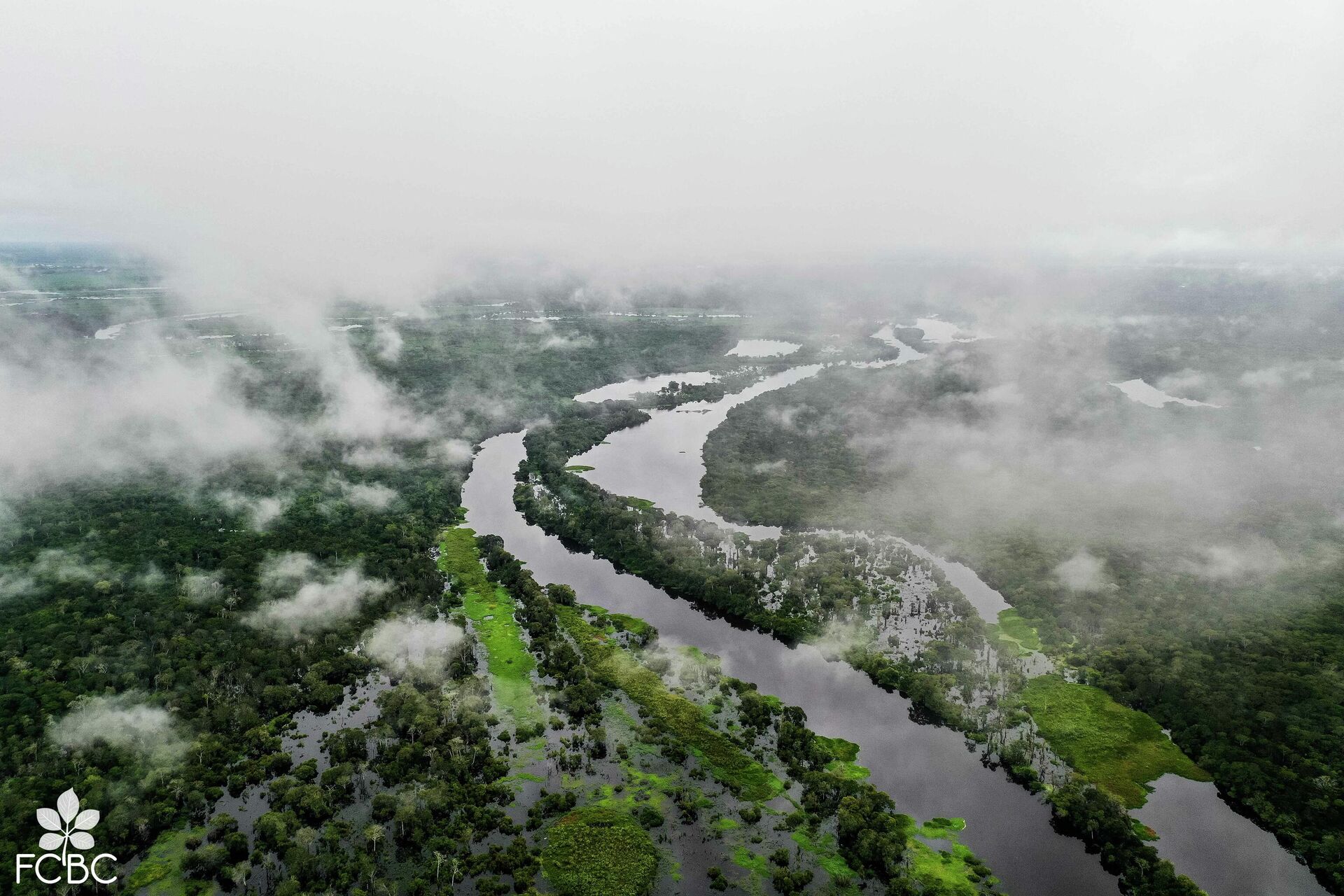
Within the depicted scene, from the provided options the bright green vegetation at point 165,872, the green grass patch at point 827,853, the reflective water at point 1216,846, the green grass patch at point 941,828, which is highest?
the green grass patch at point 827,853

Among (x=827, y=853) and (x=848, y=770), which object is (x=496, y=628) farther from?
(x=827, y=853)

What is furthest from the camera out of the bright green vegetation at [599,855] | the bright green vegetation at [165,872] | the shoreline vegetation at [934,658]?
the shoreline vegetation at [934,658]

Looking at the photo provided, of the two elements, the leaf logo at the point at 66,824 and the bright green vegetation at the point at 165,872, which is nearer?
the bright green vegetation at the point at 165,872

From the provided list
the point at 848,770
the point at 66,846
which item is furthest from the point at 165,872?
the point at 848,770

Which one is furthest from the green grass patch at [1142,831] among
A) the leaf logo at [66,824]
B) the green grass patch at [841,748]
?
the leaf logo at [66,824]

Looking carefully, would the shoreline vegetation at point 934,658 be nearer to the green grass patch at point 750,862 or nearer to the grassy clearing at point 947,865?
the grassy clearing at point 947,865

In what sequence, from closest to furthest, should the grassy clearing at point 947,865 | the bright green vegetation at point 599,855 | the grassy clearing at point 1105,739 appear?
the bright green vegetation at point 599,855
the grassy clearing at point 947,865
the grassy clearing at point 1105,739

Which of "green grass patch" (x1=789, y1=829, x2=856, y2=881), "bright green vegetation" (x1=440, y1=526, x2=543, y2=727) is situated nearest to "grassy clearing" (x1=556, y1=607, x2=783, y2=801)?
"green grass patch" (x1=789, y1=829, x2=856, y2=881)

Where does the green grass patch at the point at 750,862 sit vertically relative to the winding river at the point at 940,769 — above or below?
above
